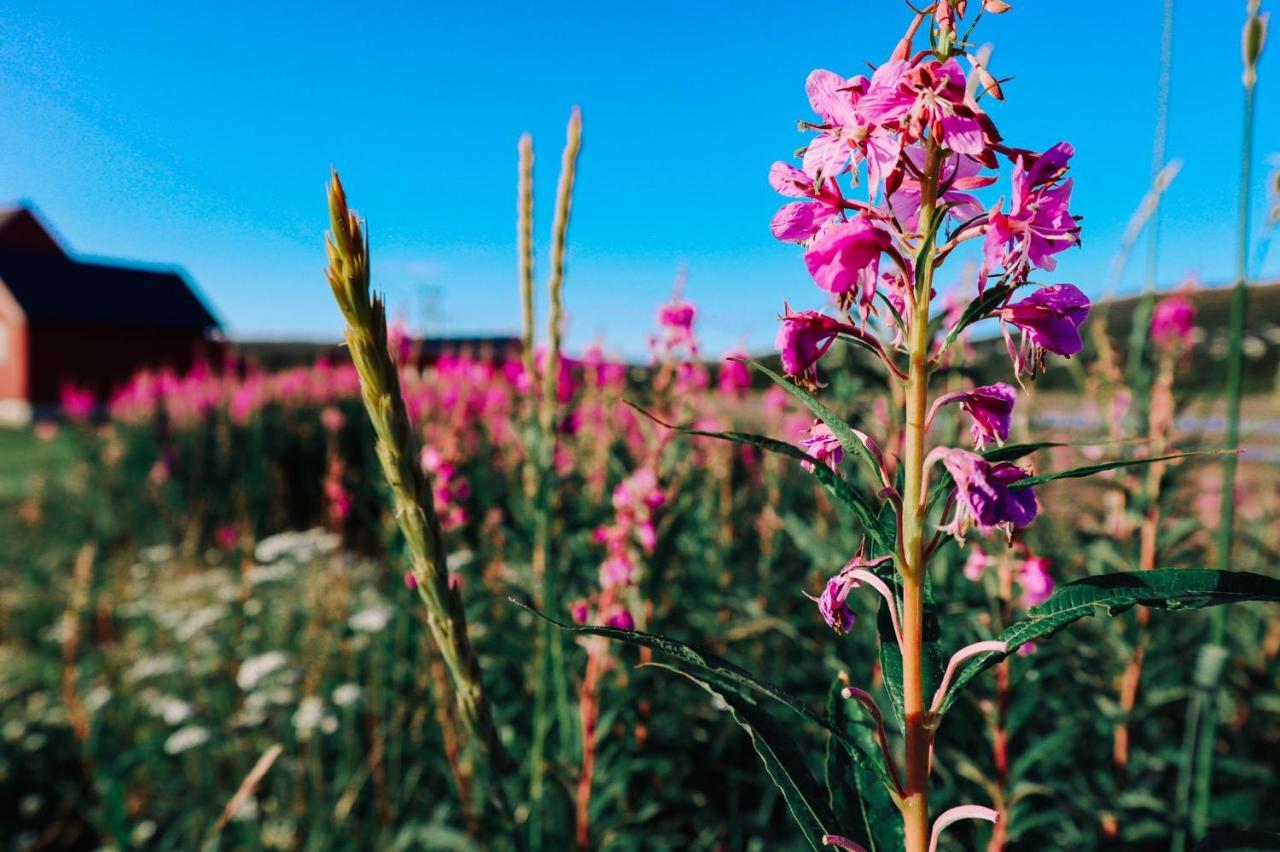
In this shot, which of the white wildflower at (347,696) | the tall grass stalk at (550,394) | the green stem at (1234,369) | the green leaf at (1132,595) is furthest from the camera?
the white wildflower at (347,696)

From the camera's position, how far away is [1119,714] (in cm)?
181

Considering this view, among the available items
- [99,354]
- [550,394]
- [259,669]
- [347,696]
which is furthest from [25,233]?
[550,394]

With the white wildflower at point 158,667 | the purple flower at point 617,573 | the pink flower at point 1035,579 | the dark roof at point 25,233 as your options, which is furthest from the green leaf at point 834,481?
the dark roof at point 25,233

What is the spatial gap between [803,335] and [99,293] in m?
34.5

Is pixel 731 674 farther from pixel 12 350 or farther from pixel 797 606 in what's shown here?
pixel 12 350

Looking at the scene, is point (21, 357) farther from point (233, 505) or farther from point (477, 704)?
point (477, 704)

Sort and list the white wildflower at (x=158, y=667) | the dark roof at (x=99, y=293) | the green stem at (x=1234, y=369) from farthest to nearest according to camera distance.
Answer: the dark roof at (x=99, y=293) → the white wildflower at (x=158, y=667) → the green stem at (x=1234, y=369)

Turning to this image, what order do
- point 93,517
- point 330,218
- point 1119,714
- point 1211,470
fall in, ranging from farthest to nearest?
point 93,517 < point 1211,470 < point 1119,714 < point 330,218

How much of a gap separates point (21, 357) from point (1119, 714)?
31785 mm

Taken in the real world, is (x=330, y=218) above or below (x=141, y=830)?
above

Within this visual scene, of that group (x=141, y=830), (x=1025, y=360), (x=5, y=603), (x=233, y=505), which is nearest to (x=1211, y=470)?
(x=1025, y=360)

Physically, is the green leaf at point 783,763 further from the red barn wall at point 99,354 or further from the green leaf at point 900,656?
the red barn wall at point 99,354

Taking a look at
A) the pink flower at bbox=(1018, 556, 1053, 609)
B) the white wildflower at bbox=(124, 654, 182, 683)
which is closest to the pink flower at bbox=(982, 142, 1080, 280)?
the pink flower at bbox=(1018, 556, 1053, 609)

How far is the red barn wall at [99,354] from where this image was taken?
978 inches
